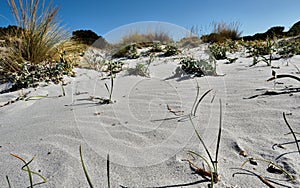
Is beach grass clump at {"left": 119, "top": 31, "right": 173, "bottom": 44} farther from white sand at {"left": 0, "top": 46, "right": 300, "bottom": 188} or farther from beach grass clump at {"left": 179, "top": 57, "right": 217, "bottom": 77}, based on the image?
beach grass clump at {"left": 179, "top": 57, "right": 217, "bottom": 77}

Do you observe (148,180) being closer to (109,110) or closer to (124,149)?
(124,149)

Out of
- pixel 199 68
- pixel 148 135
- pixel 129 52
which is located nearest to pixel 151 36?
pixel 199 68

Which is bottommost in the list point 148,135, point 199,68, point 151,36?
point 148,135

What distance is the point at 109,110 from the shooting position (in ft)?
6.68

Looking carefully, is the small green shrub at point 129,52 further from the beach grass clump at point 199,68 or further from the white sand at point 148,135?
the white sand at point 148,135

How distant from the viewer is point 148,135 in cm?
152

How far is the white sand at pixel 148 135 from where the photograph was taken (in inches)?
44.3

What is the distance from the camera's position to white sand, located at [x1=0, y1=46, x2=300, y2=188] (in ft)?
3.69

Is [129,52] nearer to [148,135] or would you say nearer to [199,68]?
[199,68]

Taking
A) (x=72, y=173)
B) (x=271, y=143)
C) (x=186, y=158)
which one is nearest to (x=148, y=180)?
(x=186, y=158)

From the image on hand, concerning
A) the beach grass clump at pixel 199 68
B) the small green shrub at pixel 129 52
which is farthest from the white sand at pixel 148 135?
the small green shrub at pixel 129 52

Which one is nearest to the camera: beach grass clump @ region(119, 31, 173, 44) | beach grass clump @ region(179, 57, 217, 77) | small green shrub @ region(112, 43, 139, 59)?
beach grass clump @ region(119, 31, 173, 44)

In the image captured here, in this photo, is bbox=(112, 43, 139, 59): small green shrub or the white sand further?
bbox=(112, 43, 139, 59): small green shrub

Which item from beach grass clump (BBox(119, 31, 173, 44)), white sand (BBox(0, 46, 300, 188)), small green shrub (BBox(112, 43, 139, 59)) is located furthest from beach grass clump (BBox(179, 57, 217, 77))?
small green shrub (BBox(112, 43, 139, 59))
